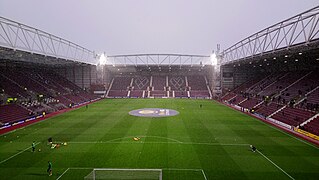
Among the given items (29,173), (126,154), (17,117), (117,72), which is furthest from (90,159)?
(117,72)

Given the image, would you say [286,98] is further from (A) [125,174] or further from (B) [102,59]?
(B) [102,59]

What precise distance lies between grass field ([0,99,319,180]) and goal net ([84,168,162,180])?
0.90 m

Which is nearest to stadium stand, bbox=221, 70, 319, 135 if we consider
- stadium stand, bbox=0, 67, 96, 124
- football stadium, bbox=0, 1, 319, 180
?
football stadium, bbox=0, 1, 319, 180

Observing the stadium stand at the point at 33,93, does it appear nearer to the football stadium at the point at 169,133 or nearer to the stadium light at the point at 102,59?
the football stadium at the point at 169,133

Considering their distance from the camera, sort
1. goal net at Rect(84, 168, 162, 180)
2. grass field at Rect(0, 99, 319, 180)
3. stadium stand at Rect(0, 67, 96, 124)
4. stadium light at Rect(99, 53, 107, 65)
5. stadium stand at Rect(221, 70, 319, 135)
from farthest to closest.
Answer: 1. stadium light at Rect(99, 53, 107, 65)
2. stadium stand at Rect(0, 67, 96, 124)
3. stadium stand at Rect(221, 70, 319, 135)
4. grass field at Rect(0, 99, 319, 180)
5. goal net at Rect(84, 168, 162, 180)

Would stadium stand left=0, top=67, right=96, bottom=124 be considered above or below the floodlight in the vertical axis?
below

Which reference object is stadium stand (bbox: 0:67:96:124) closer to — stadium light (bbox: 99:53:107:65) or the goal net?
stadium light (bbox: 99:53:107:65)

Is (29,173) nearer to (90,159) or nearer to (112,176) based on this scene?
(90,159)

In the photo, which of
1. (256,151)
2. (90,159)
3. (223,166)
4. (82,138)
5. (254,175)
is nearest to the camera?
(254,175)

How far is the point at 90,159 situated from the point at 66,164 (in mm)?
1803

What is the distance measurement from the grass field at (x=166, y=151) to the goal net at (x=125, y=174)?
0.90m

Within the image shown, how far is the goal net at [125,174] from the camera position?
13.8 metres

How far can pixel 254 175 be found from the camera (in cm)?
1488

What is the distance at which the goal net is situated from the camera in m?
13.8
